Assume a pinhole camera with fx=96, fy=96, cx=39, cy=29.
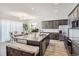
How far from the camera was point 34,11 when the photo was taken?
1915 mm

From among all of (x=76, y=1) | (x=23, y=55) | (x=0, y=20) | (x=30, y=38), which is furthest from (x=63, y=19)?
(x=0, y=20)

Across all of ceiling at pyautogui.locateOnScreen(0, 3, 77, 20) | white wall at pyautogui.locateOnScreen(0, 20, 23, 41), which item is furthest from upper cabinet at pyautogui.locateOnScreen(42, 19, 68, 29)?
white wall at pyautogui.locateOnScreen(0, 20, 23, 41)

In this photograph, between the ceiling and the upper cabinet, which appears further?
the upper cabinet

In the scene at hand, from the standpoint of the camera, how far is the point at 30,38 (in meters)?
2.29

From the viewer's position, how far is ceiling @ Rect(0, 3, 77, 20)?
179 centimetres

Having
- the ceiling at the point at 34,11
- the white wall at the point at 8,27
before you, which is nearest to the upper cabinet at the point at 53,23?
the ceiling at the point at 34,11

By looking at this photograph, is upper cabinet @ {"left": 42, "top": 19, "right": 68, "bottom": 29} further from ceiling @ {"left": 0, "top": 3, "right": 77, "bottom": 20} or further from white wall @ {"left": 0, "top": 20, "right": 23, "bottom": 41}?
white wall @ {"left": 0, "top": 20, "right": 23, "bottom": 41}

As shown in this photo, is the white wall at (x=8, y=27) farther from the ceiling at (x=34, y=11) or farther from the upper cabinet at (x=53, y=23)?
the upper cabinet at (x=53, y=23)

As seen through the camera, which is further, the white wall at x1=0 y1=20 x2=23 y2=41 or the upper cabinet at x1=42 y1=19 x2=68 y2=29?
the upper cabinet at x1=42 y1=19 x2=68 y2=29

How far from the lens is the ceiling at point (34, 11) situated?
5.87 feet

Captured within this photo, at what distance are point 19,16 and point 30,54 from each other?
30.7 inches

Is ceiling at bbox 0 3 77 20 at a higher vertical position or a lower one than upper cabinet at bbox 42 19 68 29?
higher

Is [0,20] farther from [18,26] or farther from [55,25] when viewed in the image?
[55,25]

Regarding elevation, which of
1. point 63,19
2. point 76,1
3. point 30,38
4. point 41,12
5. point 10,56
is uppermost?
point 76,1
